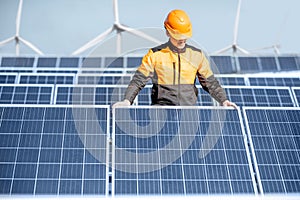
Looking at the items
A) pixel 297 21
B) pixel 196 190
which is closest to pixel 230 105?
pixel 196 190

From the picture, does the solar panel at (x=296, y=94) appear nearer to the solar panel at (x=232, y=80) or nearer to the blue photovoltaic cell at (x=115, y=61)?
the solar panel at (x=232, y=80)

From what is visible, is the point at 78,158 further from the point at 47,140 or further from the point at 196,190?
the point at 196,190

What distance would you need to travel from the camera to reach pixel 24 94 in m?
10.2

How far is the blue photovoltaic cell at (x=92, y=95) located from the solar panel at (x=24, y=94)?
289mm

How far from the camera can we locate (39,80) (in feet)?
42.5

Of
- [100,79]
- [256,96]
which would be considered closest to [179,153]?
[256,96]

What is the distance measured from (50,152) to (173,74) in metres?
2.46

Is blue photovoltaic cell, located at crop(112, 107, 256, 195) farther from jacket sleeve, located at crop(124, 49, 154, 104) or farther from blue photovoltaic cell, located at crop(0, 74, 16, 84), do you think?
blue photovoltaic cell, located at crop(0, 74, 16, 84)

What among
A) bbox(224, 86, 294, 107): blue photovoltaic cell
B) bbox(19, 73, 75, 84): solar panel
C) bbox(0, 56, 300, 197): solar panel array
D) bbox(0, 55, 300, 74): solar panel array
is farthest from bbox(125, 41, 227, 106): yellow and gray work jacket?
bbox(0, 55, 300, 74): solar panel array

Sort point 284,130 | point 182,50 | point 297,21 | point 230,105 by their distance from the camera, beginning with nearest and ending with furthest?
point 182,50, point 230,105, point 284,130, point 297,21

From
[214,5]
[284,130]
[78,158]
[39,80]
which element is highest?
[214,5]

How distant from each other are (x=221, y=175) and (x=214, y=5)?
22.2 meters

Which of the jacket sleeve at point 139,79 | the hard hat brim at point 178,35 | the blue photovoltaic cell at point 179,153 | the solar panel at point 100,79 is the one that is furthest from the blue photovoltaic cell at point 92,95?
the hard hat brim at point 178,35

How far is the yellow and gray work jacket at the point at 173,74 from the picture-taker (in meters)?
5.92
